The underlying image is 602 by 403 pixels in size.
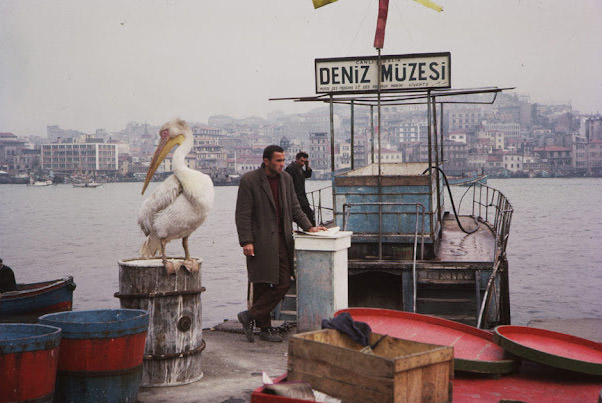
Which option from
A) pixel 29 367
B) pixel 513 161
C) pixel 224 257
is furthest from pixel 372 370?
pixel 513 161

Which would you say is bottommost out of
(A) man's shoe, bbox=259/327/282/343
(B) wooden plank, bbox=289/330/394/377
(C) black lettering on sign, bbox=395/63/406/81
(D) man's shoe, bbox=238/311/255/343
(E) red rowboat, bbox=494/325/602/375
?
(A) man's shoe, bbox=259/327/282/343

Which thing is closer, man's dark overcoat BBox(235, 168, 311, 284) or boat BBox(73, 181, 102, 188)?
man's dark overcoat BBox(235, 168, 311, 284)

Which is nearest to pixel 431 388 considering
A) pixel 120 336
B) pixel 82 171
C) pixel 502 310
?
pixel 120 336

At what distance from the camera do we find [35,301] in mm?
11602

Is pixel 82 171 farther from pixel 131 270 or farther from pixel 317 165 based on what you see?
pixel 131 270

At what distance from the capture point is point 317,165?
18100cm

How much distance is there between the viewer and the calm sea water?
92.8 feet

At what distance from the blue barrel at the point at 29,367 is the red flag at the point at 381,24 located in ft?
27.1

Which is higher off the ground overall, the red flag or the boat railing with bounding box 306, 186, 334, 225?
the red flag

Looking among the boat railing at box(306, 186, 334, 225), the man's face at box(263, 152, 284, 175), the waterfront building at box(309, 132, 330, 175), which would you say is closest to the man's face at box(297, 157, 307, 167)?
the boat railing at box(306, 186, 334, 225)

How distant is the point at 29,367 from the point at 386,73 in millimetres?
8377

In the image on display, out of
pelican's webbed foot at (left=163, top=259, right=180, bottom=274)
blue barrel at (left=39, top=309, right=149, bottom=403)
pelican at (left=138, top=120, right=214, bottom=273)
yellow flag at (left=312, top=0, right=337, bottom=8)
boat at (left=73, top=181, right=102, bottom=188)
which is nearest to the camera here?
blue barrel at (left=39, top=309, right=149, bottom=403)

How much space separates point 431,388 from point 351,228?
28.6ft

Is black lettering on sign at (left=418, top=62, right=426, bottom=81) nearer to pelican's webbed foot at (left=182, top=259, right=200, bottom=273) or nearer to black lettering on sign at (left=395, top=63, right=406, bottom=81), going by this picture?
black lettering on sign at (left=395, top=63, right=406, bottom=81)
